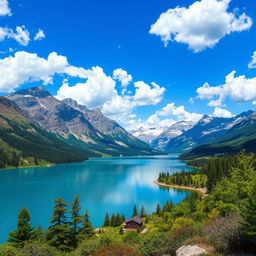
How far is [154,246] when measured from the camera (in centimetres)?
2439

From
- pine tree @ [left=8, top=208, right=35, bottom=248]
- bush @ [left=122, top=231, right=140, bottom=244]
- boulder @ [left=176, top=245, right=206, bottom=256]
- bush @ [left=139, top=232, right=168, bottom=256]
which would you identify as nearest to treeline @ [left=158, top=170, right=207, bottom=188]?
bush @ [left=122, top=231, right=140, bottom=244]

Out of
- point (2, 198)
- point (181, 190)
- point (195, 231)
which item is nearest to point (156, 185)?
point (181, 190)

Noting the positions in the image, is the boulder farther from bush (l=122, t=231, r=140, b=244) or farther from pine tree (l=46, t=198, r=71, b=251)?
pine tree (l=46, t=198, r=71, b=251)

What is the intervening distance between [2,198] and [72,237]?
8981cm

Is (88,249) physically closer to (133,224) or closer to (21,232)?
(21,232)

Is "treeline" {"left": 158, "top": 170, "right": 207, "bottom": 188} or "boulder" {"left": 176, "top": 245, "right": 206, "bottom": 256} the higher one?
"boulder" {"left": 176, "top": 245, "right": 206, "bottom": 256}

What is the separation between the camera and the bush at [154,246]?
23.9 meters

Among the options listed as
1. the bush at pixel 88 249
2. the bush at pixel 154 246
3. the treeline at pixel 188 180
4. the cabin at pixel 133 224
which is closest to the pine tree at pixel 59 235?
the bush at pixel 88 249

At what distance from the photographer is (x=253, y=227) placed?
Answer: 1756 cm

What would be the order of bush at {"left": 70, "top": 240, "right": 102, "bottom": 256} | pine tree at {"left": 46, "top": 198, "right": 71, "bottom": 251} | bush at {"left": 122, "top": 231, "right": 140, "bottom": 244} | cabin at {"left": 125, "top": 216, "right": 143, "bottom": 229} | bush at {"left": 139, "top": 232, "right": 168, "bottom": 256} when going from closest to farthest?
bush at {"left": 139, "top": 232, "right": 168, "bottom": 256} → bush at {"left": 70, "top": 240, "right": 102, "bottom": 256} → bush at {"left": 122, "top": 231, "right": 140, "bottom": 244} → pine tree at {"left": 46, "top": 198, "right": 71, "bottom": 251} → cabin at {"left": 125, "top": 216, "right": 143, "bottom": 229}

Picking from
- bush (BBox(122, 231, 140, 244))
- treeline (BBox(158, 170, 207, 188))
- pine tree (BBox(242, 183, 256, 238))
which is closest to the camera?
pine tree (BBox(242, 183, 256, 238))

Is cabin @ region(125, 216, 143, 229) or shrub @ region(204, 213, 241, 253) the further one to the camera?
cabin @ region(125, 216, 143, 229)

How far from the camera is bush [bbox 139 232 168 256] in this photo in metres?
23.9

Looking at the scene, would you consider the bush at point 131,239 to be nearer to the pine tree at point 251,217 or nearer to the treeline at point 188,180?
the pine tree at point 251,217
